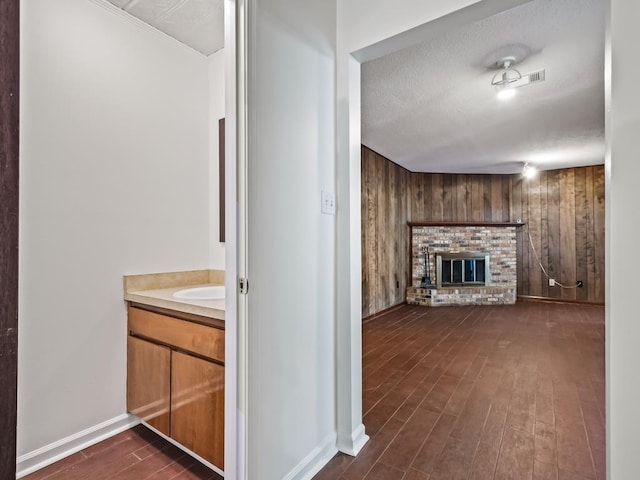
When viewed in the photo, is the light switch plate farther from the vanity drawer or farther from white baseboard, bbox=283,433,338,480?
white baseboard, bbox=283,433,338,480

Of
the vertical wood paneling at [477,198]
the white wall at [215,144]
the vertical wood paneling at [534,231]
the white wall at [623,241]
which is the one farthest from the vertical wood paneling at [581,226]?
the white wall at [215,144]

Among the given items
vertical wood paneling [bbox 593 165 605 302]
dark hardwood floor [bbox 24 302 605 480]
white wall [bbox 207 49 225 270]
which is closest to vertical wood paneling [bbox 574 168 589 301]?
vertical wood paneling [bbox 593 165 605 302]

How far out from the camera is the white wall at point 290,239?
4.23 ft

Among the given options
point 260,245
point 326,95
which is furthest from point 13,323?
point 326,95

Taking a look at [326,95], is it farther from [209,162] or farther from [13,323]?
[13,323]

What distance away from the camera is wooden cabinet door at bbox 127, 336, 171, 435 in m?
1.68

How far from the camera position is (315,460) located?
1.58 m

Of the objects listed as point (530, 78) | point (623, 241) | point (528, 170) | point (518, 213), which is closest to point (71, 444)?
point (623, 241)

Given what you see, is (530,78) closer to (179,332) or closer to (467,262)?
(179,332)

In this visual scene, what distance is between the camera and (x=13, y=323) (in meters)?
0.58

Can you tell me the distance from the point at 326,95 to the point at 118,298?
1.63 meters

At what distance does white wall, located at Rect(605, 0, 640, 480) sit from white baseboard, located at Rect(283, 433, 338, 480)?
111cm

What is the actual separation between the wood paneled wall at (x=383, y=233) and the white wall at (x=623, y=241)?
3543 millimetres

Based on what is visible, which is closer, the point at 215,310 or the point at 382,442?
the point at 215,310
